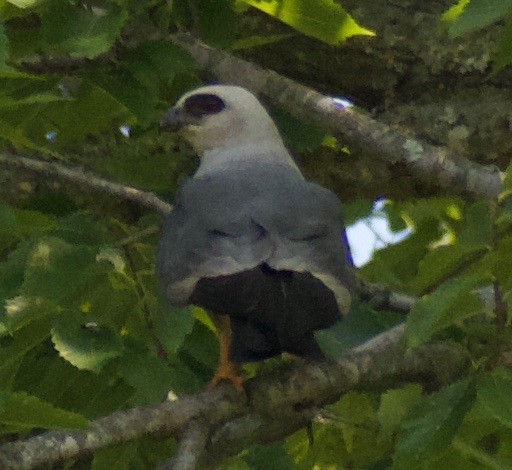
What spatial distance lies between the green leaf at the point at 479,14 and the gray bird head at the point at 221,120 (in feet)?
4.21

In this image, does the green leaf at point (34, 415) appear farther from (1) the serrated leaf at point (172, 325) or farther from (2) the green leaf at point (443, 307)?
(2) the green leaf at point (443, 307)

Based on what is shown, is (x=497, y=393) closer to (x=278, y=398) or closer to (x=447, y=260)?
(x=447, y=260)

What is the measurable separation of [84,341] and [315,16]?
1334 mm

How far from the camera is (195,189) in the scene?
3238 millimetres

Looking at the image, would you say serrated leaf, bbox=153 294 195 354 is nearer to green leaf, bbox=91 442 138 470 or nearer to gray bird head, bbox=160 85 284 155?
green leaf, bbox=91 442 138 470

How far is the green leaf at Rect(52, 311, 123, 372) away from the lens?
98.3 inches

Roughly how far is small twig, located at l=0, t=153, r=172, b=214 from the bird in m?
0.14

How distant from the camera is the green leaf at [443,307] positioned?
2.29 meters

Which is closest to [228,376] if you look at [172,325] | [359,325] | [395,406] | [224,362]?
[224,362]

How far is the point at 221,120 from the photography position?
13.1ft

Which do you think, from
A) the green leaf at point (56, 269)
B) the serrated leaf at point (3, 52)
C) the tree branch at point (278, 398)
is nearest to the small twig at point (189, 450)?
the tree branch at point (278, 398)

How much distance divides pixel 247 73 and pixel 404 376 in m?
1.14

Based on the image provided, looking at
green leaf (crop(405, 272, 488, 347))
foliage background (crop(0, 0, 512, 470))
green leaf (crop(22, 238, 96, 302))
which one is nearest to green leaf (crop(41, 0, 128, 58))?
foliage background (crop(0, 0, 512, 470))

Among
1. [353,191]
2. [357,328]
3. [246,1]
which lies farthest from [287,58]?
[357,328]
